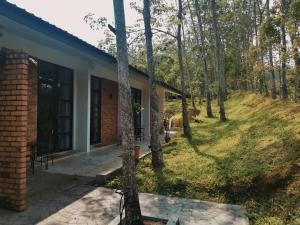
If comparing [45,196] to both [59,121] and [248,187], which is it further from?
[59,121]

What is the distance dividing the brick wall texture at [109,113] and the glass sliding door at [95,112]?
0.21 meters

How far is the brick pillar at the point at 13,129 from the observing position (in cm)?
438

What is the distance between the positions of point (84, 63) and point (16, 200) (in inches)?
232

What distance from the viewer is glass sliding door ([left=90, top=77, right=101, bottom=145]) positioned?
36.6 ft

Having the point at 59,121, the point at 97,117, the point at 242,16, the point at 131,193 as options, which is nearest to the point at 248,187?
the point at 131,193

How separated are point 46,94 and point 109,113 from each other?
4146mm

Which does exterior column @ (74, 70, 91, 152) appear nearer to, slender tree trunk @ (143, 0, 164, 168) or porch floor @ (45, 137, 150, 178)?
porch floor @ (45, 137, 150, 178)

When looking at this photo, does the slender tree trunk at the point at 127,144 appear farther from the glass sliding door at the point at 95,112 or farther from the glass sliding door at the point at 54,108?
the glass sliding door at the point at 95,112

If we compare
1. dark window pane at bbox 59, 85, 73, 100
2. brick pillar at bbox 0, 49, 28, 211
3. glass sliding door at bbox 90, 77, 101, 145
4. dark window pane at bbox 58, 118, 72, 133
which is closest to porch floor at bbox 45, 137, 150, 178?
dark window pane at bbox 58, 118, 72, 133

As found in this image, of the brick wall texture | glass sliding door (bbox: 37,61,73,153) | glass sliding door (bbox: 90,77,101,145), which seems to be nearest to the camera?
glass sliding door (bbox: 37,61,73,153)

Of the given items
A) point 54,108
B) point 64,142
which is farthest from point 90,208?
point 64,142

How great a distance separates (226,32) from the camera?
105ft

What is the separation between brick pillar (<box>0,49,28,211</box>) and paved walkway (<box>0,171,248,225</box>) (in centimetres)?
28

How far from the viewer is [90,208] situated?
471cm
